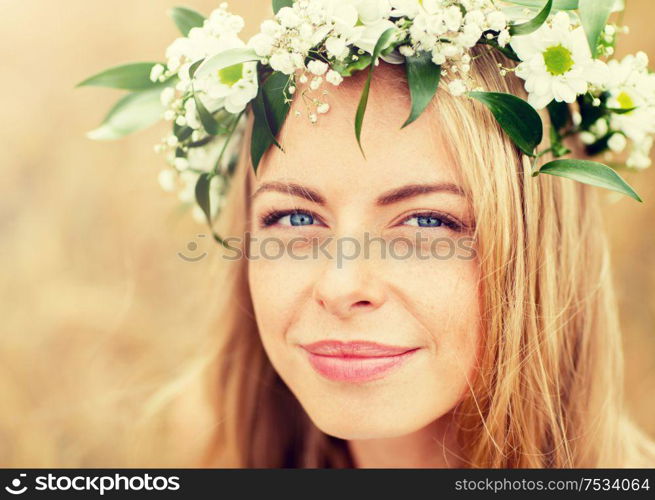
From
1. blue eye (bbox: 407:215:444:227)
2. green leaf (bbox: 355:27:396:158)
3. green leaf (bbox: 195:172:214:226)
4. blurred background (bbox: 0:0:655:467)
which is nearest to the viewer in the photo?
green leaf (bbox: 355:27:396:158)

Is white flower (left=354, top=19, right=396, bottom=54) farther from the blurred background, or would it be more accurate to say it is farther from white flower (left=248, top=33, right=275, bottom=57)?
the blurred background

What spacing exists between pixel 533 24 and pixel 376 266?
386mm

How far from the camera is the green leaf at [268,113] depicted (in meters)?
0.88

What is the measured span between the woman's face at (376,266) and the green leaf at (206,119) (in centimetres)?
9

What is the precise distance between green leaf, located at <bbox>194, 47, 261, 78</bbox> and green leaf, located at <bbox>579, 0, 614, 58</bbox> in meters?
0.44

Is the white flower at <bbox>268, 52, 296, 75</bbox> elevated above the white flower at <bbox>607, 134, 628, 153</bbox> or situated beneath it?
elevated above

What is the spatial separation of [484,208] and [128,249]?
1.00 metres

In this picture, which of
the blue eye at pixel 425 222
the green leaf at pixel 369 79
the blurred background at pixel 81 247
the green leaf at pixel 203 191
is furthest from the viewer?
the blurred background at pixel 81 247

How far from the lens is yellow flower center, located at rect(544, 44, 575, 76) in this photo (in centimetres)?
84
